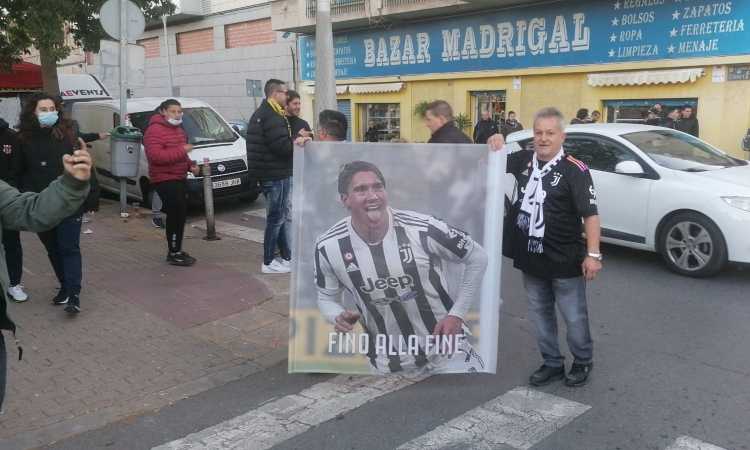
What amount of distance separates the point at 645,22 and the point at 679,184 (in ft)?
35.8

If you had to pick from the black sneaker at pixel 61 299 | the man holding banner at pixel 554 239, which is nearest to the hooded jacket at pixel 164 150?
the black sneaker at pixel 61 299

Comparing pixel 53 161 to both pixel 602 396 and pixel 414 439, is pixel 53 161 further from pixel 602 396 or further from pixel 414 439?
pixel 602 396

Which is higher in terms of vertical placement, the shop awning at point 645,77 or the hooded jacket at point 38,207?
the shop awning at point 645,77

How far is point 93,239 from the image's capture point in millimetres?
8367

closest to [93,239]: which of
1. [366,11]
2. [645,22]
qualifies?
[645,22]

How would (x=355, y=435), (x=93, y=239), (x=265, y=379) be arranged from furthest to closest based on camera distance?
1. (x=93, y=239)
2. (x=265, y=379)
3. (x=355, y=435)

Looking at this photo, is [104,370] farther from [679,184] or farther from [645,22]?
[645,22]

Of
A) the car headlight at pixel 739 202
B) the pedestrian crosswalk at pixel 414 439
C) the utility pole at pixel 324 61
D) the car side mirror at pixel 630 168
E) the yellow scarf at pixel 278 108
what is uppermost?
the utility pole at pixel 324 61

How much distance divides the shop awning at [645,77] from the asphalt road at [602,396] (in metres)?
11.1

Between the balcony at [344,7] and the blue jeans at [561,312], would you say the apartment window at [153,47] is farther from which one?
the blue jeans at [561,312]

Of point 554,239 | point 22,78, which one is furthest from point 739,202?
point 22,78

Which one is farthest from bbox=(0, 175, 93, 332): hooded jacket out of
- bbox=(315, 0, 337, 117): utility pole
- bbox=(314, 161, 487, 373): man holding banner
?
bbox=(315, 0, 337, 117): utility pole

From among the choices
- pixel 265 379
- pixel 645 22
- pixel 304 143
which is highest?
pixel 645 22

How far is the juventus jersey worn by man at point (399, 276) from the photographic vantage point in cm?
388
